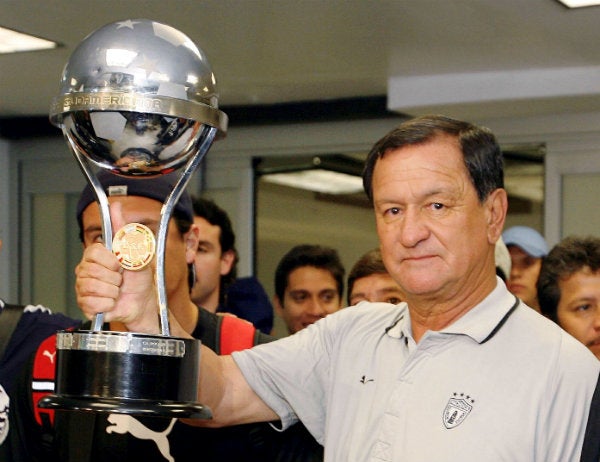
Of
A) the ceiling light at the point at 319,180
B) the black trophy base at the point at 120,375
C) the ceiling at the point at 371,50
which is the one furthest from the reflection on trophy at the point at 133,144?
the ceiling light at the point at 319,180

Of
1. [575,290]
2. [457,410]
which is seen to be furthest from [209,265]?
[457,410]

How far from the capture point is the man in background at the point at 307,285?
3896mm

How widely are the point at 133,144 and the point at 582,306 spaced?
5.02 ft

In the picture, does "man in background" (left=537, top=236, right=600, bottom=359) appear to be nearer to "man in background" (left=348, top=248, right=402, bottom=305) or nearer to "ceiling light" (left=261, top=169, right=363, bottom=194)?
"man in background" (left=348, top=248, right=402, bottom=305)

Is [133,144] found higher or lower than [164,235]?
higher

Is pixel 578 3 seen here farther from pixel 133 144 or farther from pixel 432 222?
pixel 133 144

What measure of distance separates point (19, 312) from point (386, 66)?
10.1 ft

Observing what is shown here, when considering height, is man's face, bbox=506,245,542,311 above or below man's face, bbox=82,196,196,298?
above

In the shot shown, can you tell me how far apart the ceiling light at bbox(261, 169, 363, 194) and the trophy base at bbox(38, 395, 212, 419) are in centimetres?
475

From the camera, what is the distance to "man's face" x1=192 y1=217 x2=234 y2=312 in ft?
10.8

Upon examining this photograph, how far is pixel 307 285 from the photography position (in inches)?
155

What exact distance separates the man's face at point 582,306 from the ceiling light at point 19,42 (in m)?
2.62

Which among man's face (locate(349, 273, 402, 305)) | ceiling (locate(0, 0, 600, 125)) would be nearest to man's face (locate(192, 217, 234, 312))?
man's face (locate(349, 273, 402, 305))

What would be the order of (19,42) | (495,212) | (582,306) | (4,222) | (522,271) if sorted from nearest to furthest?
(495,212) < (582,306) < (522,271) < (19,42) < (4,222)
